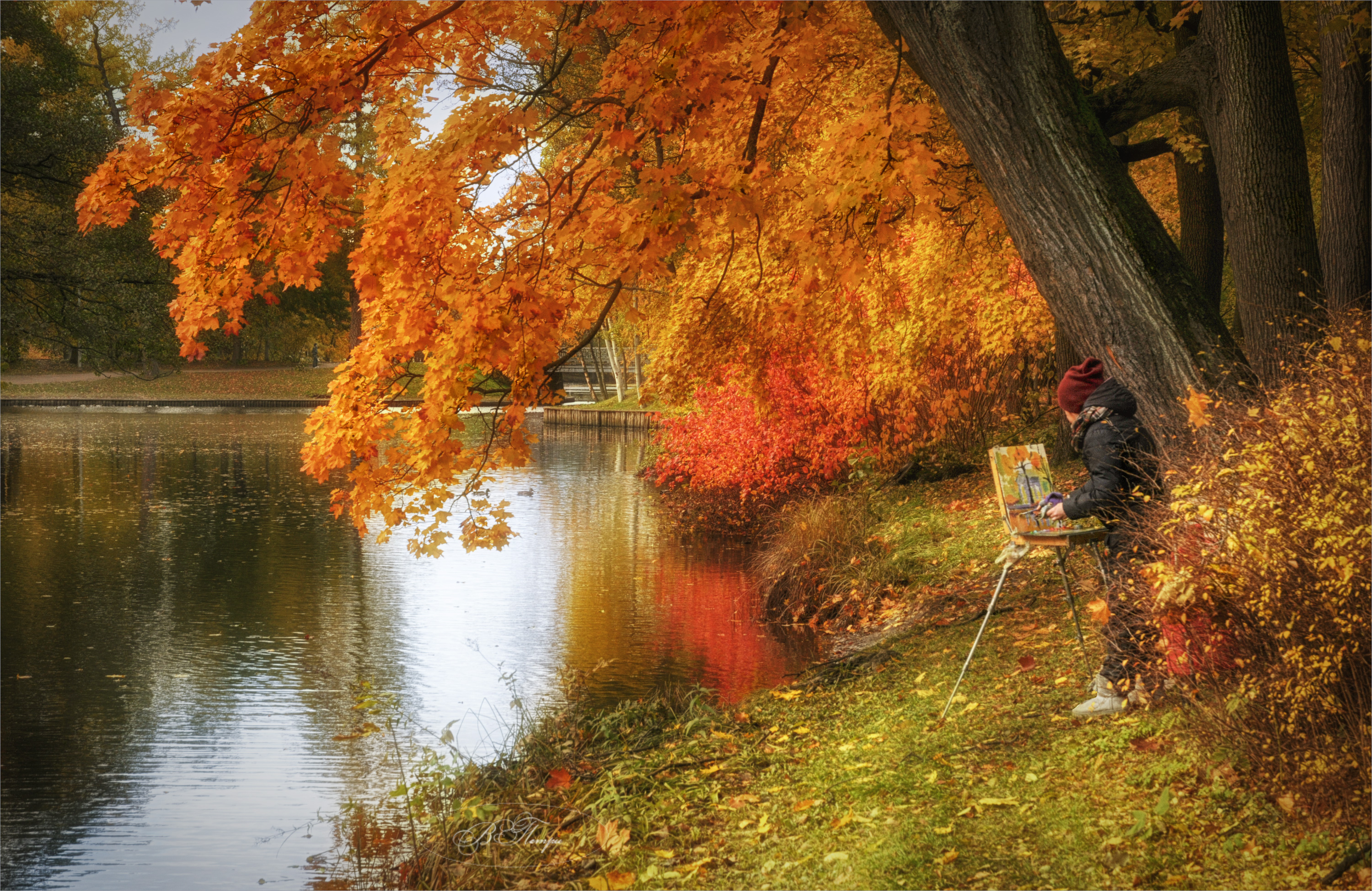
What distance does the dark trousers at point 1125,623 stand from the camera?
484 cm

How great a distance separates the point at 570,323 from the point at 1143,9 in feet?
22.6

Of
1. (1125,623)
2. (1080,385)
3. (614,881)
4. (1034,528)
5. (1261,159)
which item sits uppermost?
(1261,159)

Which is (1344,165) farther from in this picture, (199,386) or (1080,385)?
(199,386)

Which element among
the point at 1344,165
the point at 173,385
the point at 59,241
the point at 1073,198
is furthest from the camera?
the point at 173,385

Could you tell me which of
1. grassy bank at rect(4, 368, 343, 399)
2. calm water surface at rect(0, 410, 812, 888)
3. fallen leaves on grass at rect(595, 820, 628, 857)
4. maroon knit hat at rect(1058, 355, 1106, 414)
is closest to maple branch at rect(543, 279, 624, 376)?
calm water surface at rect(0, 410, 812, 888)

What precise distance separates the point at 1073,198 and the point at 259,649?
885 cm

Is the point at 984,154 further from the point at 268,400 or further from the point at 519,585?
the point at 268,400

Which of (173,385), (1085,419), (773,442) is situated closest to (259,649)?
(773,442)

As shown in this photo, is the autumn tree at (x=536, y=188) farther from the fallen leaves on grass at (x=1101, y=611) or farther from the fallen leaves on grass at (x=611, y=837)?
the fallen leaves on grass at (x=611, y=837)

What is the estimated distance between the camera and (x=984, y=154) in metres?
6.10

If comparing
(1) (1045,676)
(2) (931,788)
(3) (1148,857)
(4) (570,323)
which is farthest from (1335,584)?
(4) (570,323)

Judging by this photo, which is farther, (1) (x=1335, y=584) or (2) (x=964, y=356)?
(2) (x=964, y=356)

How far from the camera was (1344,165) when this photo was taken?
7695 mm

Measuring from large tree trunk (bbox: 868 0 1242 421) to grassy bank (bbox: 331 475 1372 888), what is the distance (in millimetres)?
1551
